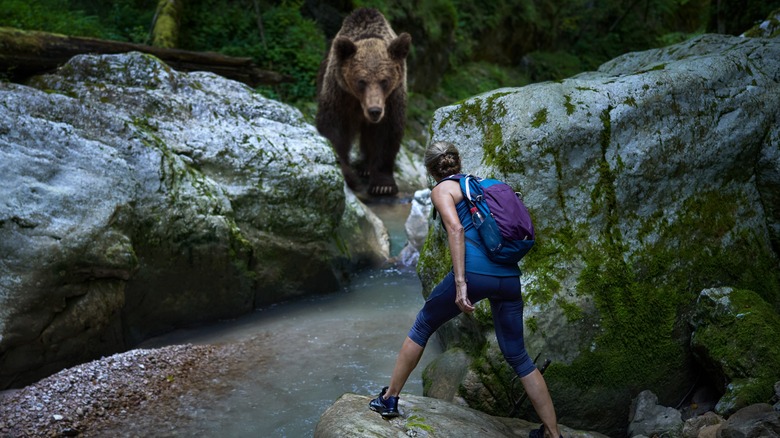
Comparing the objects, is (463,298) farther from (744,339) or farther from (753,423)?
(744,339)

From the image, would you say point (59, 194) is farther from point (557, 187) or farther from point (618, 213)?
point (618, 213)

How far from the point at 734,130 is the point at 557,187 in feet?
4.24

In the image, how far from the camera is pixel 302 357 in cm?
501

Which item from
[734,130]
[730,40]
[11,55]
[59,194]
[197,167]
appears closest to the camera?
[734,130]

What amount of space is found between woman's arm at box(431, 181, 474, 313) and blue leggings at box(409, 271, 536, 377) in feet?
0.36

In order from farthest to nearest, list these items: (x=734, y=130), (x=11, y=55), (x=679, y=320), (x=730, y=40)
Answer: (x=11, y=55) → (x=730, y=40) → (x=734, y=130) → (x=679, y=320)

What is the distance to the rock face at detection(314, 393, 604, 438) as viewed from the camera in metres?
3.15

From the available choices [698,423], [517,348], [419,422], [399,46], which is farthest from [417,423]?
[399,46]

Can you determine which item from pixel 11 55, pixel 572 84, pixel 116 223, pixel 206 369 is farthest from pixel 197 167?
pixel 572 84

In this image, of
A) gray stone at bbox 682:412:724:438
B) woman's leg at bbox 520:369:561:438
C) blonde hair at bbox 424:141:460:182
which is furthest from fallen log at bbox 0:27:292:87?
gray stone at bbox 682:412:724:438

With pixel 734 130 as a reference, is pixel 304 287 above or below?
below

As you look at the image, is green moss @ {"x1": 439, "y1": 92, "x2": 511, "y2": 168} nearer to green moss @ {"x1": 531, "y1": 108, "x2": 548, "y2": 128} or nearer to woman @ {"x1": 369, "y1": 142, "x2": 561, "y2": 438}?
green moss @ {"x1": 531, "y1": 108, "x2": 548, "y2": 128}

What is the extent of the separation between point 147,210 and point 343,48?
5.41 m

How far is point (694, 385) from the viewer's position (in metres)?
4.10
